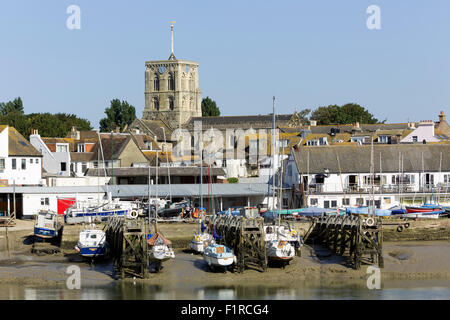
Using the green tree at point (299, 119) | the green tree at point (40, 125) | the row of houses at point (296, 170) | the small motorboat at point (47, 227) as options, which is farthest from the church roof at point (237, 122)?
the small motorboat at point (47, 227)

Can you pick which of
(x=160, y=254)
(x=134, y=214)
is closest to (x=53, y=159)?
(x=134, y=214)

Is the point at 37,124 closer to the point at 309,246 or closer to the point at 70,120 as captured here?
the point at 70,120

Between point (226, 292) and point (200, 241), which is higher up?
point (200, 241)

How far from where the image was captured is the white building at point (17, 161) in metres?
82.8

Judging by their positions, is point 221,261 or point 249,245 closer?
point 221,261

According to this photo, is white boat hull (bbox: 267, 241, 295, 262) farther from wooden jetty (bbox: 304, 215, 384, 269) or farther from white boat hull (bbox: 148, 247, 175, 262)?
white boat hull (bbox: 148, 247, 175, 262)

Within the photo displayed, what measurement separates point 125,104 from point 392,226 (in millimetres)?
123623

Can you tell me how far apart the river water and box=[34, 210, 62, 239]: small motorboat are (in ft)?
47.4

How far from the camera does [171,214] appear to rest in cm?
7138

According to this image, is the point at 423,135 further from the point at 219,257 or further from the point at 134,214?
the point at 219,257

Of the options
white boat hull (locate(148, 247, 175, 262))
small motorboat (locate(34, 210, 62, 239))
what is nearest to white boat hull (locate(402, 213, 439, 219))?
white boat hull (locate(148, 247, 175, 262))

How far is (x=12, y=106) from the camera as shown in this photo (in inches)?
7485

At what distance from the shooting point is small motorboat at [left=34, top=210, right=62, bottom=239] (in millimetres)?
62719

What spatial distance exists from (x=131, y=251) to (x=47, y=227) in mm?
14128
